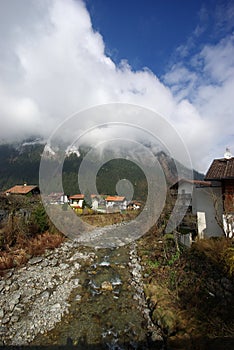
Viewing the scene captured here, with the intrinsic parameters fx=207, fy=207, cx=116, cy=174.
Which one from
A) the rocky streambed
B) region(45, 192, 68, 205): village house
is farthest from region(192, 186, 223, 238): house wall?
region(45, 192, 68, 205): village house

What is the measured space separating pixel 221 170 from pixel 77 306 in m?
9.26

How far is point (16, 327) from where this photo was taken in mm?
5188

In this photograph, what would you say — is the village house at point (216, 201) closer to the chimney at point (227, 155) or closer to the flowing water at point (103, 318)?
the chimney at point (227, 155)

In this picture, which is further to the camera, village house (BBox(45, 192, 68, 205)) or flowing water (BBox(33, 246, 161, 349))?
village house (BBox(45, 192, 68, 205))

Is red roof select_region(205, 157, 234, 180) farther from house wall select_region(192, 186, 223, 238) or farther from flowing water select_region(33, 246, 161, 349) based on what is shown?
flowing water select_region(33, 246, 161, 349)

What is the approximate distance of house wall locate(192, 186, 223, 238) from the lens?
419 inches

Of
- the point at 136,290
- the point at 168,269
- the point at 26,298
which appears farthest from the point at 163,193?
the point at 26,298

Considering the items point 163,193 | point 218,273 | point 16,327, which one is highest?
point 163,193

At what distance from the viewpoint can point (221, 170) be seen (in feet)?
36.1

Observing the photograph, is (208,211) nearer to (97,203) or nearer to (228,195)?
(228,195)

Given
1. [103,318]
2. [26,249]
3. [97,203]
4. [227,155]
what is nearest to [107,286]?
[103,318]

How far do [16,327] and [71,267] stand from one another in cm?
385

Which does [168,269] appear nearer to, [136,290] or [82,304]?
[136,290]

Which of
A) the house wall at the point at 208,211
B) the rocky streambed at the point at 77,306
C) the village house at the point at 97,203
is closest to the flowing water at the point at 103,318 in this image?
the rocky streambed at the point at 77,306
